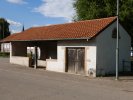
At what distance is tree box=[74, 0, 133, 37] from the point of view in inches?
1336

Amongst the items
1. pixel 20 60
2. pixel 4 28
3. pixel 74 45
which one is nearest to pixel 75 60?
pixel 74 45

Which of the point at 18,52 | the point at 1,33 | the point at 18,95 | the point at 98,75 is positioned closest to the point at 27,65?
the point at 18,52

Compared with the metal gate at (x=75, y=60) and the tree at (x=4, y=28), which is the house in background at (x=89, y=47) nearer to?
the metal gate at (x=75, y=60)

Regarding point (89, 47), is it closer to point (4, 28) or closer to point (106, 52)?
point (106, 52)

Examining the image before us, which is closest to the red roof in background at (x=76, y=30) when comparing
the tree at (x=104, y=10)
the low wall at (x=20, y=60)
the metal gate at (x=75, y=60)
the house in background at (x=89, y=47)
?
the house in background at (x=89, y=47)

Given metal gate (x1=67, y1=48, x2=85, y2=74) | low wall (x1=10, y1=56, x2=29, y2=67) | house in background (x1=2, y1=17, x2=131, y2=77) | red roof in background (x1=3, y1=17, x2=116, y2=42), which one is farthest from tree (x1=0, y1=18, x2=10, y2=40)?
metal gate (x1=67, y1=48, x2=85, y2=74)

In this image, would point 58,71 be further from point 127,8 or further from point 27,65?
point 127,8

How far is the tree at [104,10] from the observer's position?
3394cm

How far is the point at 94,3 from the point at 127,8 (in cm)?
412

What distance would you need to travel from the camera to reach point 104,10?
3612 cm

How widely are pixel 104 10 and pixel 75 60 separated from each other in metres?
11.8

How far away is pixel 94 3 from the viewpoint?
120 ft

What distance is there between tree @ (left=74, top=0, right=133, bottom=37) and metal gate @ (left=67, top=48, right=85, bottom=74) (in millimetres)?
8366

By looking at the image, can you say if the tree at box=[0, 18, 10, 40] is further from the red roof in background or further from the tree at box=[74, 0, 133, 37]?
the red roof in background
